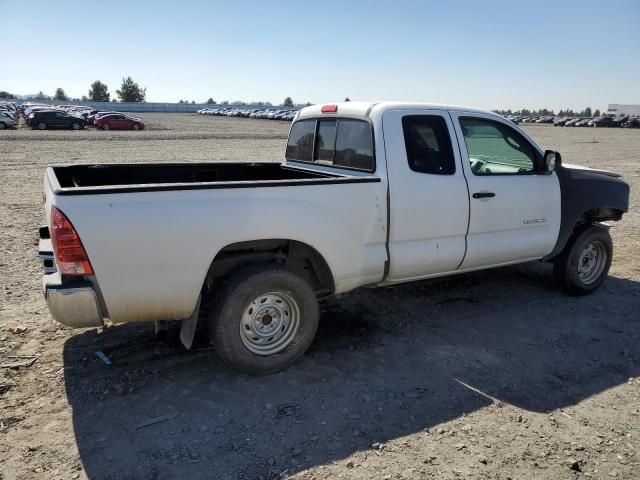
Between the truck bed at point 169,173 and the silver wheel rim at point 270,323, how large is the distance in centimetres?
123

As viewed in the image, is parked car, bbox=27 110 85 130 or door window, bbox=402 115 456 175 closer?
door window, bbox=402 115 456 175

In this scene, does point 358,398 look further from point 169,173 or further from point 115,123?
point 115,123

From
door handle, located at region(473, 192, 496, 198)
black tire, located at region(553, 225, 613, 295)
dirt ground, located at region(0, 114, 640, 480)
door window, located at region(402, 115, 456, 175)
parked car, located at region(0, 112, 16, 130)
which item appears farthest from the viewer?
parked car, located at region(0, 112, 16, 130)

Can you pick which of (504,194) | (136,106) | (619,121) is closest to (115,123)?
(504,194)

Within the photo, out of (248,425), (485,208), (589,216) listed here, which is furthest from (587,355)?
(248,425)

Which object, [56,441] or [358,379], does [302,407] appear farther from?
[56,441]

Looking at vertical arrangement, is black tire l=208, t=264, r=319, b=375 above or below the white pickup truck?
below

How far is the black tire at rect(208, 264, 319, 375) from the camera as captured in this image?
12.4 feet

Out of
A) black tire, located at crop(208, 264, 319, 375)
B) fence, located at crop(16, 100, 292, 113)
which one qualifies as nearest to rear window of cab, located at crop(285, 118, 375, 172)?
black tire, located at crop(208, 264, 319, 375)

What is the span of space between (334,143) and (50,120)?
40.8m

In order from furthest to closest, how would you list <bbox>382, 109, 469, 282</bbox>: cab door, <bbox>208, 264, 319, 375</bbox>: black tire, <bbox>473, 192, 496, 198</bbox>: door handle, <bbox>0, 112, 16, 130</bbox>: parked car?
1. <bbox>0, 112, 16, 130</bbox>: parked car
2. <bbox>473, 192, 496, 198</bbox>: door handle
3. <bbox>382, 109, 469, 282</bbox>: cab door
4. <bbox>208, 264, 319, 375</bbox>: black tire

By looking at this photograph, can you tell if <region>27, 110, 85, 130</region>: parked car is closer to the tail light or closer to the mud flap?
the mud flap

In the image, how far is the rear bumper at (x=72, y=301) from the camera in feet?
10.8

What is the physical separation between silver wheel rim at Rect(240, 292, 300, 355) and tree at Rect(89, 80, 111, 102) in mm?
130116
